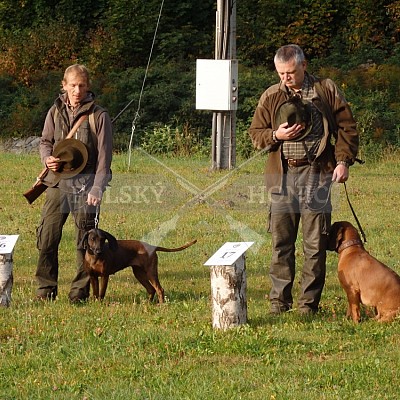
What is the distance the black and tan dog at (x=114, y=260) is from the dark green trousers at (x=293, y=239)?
1.22 m

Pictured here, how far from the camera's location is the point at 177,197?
16641 mm

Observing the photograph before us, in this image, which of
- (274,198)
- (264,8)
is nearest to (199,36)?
(264,8)

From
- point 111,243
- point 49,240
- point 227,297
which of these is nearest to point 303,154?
point 227,297

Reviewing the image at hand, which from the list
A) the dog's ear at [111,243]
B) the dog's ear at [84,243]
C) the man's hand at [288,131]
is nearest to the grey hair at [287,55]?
the man's hand at [288,131]

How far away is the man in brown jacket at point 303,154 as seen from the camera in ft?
26.8

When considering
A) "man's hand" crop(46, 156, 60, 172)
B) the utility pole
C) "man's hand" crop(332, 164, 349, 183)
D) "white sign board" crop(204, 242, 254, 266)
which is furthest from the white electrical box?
"white sign board" crop(204, 242, 254, 266)

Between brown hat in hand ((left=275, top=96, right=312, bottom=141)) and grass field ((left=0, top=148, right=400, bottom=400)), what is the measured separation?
58.8 inches

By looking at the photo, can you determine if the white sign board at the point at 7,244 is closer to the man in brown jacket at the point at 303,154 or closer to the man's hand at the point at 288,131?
the man in brown jacket at the point at 303,154

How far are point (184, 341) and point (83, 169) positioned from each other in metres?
2.07

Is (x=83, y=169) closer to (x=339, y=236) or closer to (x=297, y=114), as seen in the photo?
(x=297, y=114)

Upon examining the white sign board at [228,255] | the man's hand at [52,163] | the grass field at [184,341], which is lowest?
the grass field at [184,341]

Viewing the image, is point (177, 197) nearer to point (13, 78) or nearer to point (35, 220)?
point (35, 220)

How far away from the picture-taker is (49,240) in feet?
30.2

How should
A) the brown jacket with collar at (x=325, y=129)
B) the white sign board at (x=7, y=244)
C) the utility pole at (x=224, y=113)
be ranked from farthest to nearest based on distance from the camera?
1. the utility pole at (x=224, y=113)
2. the white sign board at (x=7, y=244)
3. the brown jacket with collar at (x=325, y=129)
